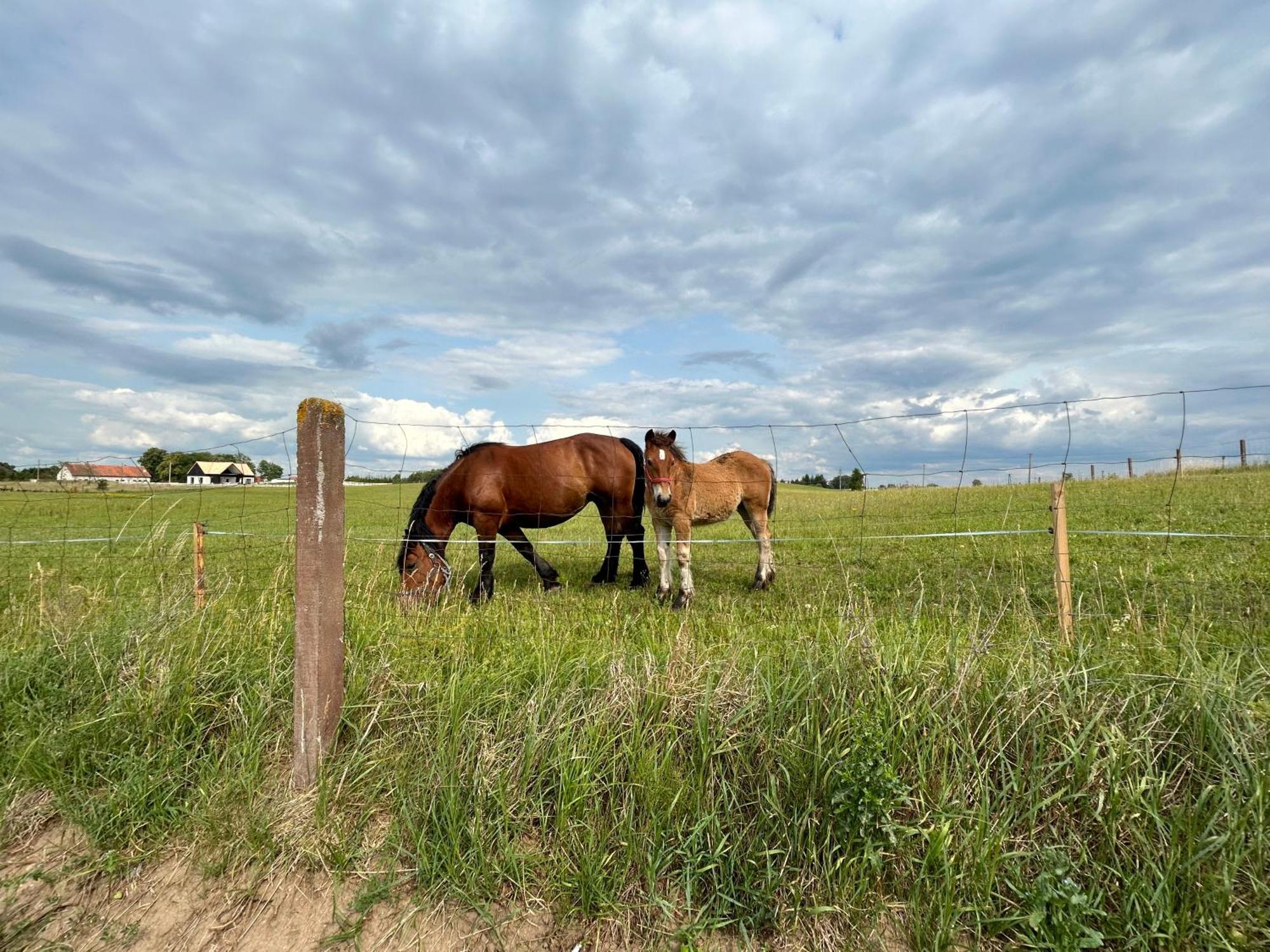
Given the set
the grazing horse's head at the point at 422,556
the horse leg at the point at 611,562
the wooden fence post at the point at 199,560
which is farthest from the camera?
the horse leg at the point at 611,562

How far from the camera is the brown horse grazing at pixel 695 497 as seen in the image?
23.3 feet

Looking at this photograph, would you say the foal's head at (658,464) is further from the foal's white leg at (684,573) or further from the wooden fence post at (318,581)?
the wooden fence post at (318,581)

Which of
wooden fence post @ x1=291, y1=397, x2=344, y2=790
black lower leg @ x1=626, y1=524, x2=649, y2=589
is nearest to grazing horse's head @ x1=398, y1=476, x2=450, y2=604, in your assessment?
wooden fence post @ x1=291, y1=397, x2=344, y2=790

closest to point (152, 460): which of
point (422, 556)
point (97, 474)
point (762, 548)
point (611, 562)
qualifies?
point (97, 474)

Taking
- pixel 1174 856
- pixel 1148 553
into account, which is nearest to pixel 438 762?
pixel 1174 856

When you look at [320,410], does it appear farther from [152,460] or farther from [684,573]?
[684,573]

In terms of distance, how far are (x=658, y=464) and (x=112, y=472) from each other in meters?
5.38

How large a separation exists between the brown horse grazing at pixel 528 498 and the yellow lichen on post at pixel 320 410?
3.19 metres

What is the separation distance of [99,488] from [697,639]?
5483 millimetres

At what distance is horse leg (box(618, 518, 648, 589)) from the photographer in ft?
27.6

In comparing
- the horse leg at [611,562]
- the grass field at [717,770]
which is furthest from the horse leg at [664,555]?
the grass field at [717,770]

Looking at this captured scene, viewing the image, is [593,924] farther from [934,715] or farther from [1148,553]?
[1148,553]

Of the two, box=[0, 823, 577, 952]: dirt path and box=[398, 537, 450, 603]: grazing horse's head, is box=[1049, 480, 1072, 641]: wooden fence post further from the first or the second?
box=[398, 537, 450, 603]: grazing horse's head

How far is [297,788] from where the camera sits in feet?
9.84
